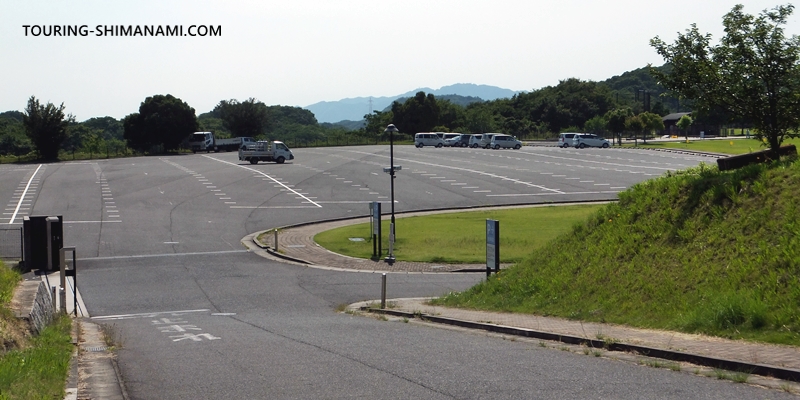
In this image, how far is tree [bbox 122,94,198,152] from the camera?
102000 mm

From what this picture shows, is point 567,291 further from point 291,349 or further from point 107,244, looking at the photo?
point 107,244

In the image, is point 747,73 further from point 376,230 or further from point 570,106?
point 570,106

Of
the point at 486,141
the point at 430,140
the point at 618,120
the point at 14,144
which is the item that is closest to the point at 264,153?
the point at 486,141

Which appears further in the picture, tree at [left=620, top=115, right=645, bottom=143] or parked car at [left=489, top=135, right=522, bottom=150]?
tree at [left=620, top=115, right=645, bottom=143]

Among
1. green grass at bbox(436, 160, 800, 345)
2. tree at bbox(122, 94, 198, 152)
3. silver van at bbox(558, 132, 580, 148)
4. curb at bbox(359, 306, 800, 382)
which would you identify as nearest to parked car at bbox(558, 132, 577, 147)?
silver van at bbox(558, 132, 580, 148)

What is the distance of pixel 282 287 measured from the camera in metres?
25.1

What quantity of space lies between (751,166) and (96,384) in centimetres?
1175

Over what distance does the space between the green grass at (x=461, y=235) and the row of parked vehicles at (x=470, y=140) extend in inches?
1938

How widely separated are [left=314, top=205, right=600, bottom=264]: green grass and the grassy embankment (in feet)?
60.6

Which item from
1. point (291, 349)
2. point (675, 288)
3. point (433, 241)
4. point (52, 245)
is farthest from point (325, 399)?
point (433, 241)

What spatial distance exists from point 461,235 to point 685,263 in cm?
2183

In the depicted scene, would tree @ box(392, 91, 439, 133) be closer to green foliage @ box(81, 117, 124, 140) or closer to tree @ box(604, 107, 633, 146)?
tree @ box(604, 107, 633, 146)

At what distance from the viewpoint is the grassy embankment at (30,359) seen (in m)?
7.88

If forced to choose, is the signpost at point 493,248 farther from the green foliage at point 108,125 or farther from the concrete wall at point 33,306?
the green foliage at point 108,125
